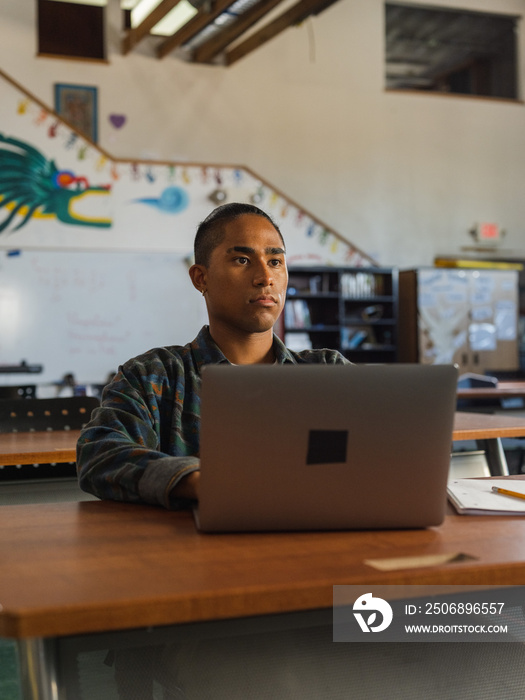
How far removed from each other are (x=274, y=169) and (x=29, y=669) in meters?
9.31

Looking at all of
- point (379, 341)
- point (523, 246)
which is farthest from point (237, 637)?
point (523, 246)

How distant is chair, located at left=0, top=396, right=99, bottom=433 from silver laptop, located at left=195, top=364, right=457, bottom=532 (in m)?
1.84

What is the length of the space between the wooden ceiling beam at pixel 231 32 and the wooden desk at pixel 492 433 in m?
6.21

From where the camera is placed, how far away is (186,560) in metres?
0.94

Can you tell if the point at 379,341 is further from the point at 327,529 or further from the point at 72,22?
the point at 327,529

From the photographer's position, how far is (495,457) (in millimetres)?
2711

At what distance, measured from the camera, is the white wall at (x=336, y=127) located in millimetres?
9156

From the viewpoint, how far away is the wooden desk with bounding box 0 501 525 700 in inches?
30.8

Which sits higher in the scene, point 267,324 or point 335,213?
point 335,213

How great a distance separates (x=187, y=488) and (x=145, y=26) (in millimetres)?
7988

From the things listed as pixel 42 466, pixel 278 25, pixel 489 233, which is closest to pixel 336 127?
pixel 278 25

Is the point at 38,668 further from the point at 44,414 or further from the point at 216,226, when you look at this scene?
the point at 44,414

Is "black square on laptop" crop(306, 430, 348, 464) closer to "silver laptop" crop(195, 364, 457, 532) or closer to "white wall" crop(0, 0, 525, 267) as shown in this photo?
"silver laptop" crop(195, 364, 457, 532)

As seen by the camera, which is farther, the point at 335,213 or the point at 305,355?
the point at 335,213
